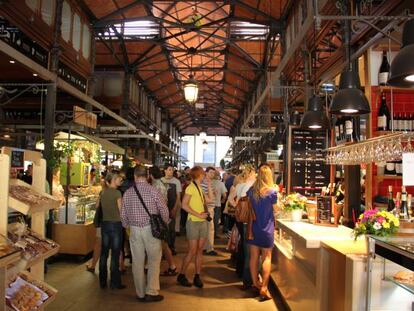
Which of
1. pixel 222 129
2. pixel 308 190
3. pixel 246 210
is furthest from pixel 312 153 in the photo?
pixel 222 129

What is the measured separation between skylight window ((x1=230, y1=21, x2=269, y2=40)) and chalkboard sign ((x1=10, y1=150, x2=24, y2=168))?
35.8ft

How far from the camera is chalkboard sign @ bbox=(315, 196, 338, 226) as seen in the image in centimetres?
530

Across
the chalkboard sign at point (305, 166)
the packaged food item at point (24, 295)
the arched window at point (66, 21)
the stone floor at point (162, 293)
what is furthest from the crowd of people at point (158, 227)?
the arched window at point (66, 21)

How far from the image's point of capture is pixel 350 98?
428 cm

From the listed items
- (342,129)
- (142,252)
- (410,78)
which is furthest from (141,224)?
(410,78)

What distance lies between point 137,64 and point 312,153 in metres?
8.59

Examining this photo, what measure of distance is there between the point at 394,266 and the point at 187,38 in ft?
43.4

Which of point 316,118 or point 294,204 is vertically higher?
point 316,118

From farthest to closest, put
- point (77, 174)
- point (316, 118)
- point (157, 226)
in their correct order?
1. point (77, 174)
2. point (316, 118)
3. point (157, 226)

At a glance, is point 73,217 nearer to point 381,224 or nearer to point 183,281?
point 183,281

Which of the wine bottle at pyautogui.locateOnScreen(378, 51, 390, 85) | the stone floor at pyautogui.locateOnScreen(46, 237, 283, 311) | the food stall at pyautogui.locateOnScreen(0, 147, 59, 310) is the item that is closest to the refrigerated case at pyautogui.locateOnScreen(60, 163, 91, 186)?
the stone floor at pyautogui.locateOnScreen(46, 237, 283, 311)

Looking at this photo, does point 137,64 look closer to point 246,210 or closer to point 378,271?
point 246,210

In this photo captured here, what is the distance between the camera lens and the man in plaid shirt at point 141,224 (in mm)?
5508

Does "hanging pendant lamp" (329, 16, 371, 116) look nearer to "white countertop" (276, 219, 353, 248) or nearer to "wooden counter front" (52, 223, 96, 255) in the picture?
"white countertop" (276, 219, 353, 248)
